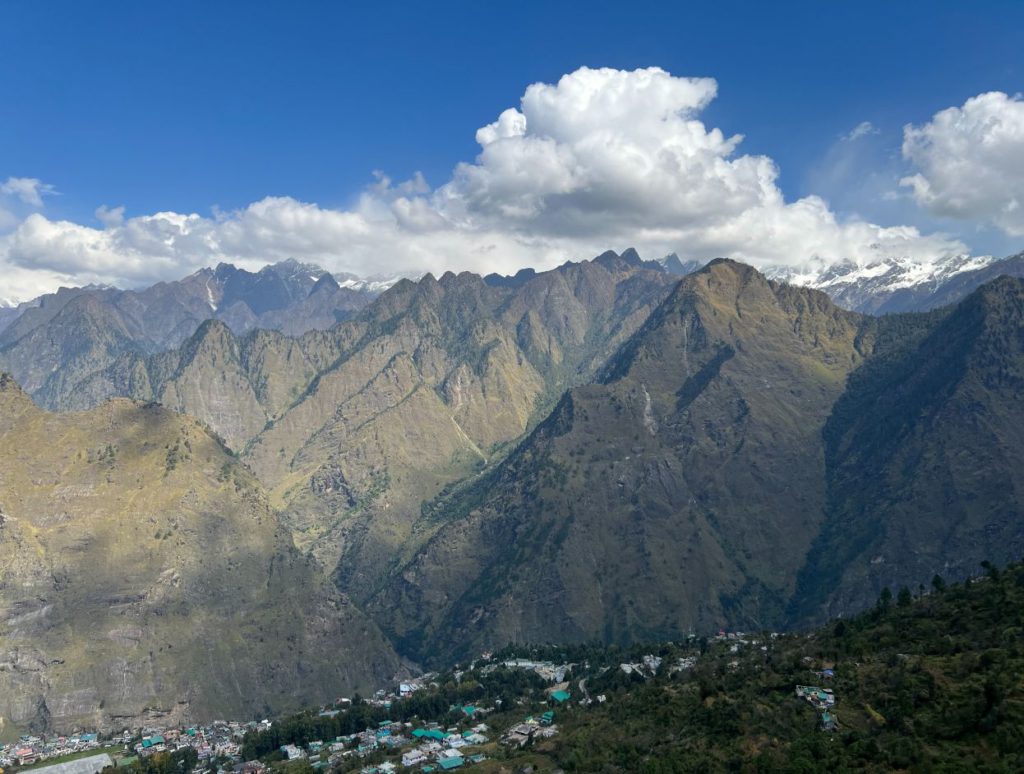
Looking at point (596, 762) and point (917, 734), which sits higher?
point (917, 734)

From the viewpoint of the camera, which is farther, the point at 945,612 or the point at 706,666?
the point at 706,666

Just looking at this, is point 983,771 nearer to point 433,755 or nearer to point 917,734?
point 917,734

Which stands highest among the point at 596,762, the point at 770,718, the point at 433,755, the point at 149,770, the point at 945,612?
the point at 945,612

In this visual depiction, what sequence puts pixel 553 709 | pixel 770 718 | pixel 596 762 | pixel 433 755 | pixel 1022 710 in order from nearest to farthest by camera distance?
pixel 1022 710, pixel 770 718, pixel 596 762, pixel 433 755, pixel 553 709

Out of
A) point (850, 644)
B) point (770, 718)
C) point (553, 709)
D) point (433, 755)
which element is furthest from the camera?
point (553, 709)

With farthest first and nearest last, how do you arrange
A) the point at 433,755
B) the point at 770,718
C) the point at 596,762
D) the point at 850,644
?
the point at 433,755 → the point at 850,644 → the point at 596,762 → the point at 770,718

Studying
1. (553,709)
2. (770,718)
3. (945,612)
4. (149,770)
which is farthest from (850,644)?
(149,770)

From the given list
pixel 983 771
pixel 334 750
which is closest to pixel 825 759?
pixel 983 771

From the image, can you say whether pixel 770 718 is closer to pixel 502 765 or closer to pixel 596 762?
pixel 596 762

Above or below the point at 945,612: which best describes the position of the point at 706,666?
below
